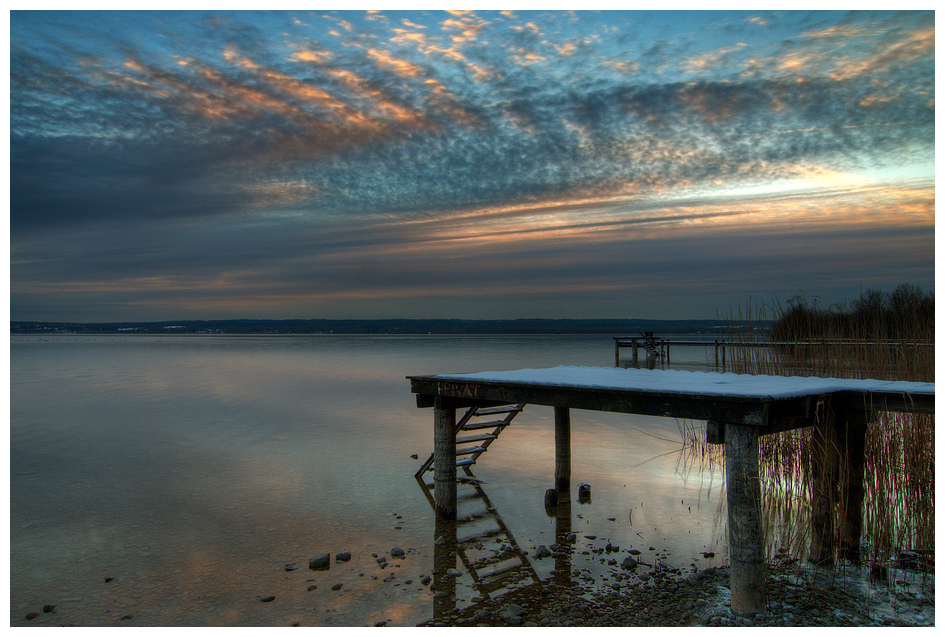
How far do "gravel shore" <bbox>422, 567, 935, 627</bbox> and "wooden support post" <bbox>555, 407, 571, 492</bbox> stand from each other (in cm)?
327

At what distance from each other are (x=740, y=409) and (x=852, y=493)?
246 cm

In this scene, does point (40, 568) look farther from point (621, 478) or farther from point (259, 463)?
point (621, 478)

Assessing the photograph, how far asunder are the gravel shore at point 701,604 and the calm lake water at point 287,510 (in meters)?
0.44

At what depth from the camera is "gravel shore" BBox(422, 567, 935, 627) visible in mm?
5207

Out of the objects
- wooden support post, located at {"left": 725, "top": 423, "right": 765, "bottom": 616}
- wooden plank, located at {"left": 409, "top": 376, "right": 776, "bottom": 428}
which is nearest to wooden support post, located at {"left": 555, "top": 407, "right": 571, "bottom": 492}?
wooden plank, located at {"left": 409, "top": 376, "right": 776, "bottom": 428}

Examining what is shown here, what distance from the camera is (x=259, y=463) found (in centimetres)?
1245

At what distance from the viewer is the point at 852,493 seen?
255 inches

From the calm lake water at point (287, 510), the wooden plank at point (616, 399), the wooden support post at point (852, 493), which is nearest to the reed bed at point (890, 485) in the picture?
the wooden support post at point (852, 493)

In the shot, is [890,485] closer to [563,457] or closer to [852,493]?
[852,493]

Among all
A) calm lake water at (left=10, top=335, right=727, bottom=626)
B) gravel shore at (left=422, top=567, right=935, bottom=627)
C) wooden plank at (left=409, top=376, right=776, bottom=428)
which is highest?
wooden plank at (left=409, top=376, right=776, bottom=428)

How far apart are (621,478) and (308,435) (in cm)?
834

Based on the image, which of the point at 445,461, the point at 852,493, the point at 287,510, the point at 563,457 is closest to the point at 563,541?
the point at 445,461

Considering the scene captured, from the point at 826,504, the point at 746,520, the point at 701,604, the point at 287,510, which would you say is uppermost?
the point at 746,520

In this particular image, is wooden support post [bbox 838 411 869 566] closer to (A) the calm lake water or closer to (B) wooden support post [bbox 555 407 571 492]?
(A) the calm lake water
